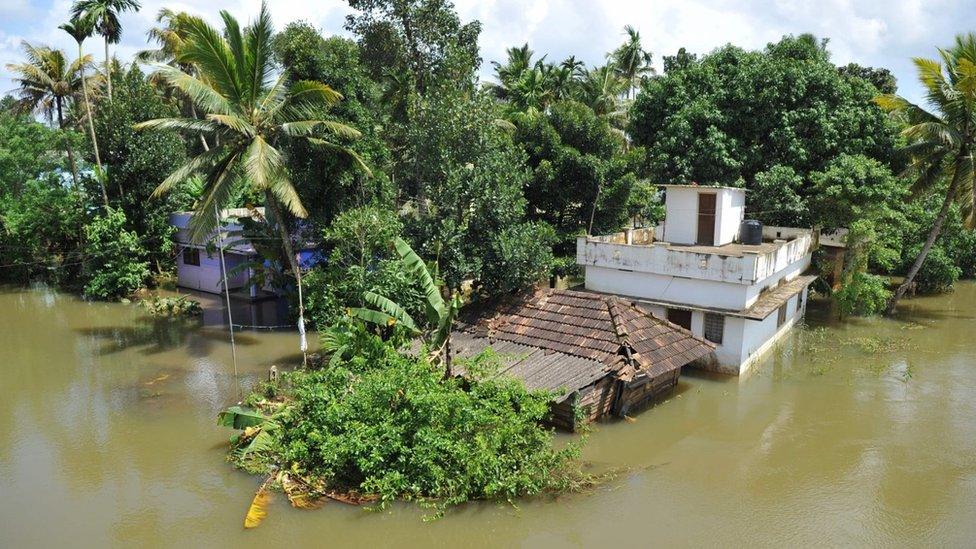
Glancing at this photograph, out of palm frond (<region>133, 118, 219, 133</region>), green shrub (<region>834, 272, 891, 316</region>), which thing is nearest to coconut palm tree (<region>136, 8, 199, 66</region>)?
palm frond (<region>133, 118, 219, 133</region>)

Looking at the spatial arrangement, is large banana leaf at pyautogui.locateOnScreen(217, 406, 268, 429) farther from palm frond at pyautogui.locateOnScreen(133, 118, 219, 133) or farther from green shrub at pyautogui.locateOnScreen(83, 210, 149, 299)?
green shrub at pyautogui.locateOnScreen(83, 210, 149, 299)

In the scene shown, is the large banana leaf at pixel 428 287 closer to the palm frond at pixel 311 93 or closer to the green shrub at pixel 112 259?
the palm frond at pixel 311 93

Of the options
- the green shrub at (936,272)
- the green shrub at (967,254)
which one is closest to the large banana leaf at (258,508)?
the green shrub at (936,272)

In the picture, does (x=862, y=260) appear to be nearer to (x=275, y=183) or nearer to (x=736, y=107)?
(x=736, y=107)

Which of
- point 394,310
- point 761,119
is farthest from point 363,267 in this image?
point 761,119

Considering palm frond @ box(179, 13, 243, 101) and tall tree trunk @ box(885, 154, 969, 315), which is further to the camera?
tall tree trunk @ box(885, 154, 969, 315)

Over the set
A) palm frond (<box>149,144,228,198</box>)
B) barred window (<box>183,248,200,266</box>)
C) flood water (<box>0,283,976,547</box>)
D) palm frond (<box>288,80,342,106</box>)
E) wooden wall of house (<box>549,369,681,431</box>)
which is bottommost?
flood water (<box>0,283,976,547</box>)

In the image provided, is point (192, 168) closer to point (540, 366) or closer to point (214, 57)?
point (214, 57)
